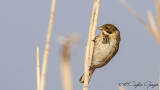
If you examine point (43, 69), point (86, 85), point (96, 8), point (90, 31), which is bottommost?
point (86, 85)

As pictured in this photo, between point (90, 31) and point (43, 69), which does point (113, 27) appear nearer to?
point (90, 31)

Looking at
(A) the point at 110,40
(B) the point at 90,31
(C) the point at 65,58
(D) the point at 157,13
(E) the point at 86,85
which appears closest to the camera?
(C) the point at 65,58

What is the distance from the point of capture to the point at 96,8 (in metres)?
2.45

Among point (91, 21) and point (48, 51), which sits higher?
point (91, 21)

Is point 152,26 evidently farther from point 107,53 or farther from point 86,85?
point 107,53

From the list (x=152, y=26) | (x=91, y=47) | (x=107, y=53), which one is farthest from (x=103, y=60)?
(x=152, y=26)

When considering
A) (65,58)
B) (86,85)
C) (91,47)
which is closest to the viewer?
(65,58)

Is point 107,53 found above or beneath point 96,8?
beneath

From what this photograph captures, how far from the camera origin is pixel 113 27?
4023 mm

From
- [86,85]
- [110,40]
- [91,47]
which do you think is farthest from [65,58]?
[110,40]

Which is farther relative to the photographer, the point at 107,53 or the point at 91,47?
the point at 107,53

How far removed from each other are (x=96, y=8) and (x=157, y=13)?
3.21ft

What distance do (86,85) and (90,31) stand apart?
0.41 metres

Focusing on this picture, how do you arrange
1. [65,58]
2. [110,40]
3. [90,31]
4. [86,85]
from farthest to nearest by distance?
1. [110,40]
2. [90,31]
3. [86,85]
4. [65,58]
